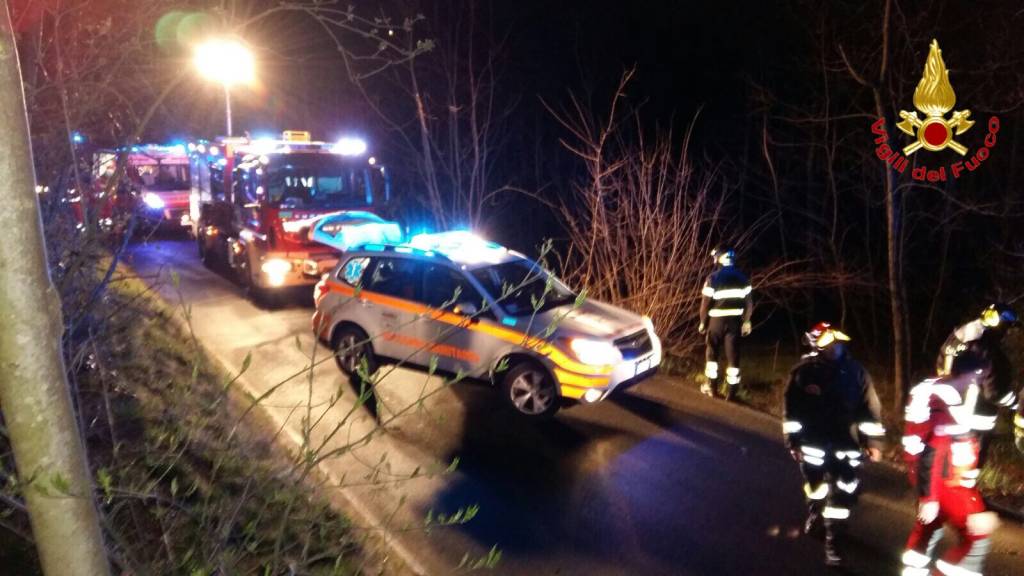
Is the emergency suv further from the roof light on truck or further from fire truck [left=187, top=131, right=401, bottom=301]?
the roof light on truck

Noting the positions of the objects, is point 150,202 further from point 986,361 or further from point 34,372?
point 986,361

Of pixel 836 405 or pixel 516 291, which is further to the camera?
pixel 516 291

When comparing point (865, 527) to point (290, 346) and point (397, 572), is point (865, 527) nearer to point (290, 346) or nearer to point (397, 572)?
point (397, 572)

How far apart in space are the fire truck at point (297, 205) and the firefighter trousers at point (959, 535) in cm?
847

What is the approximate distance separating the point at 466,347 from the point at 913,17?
6.41 meters

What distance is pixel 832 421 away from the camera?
4.62m

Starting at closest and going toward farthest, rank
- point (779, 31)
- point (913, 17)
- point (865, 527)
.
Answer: point (865, 527) < point (913, 17) < point (779, 31)

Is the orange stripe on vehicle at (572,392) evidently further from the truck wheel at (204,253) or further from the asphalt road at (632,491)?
the truck wheel at (204,253)

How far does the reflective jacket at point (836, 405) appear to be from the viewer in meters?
4.57

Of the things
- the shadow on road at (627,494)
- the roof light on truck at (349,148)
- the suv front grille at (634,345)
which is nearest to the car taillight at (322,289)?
the shadow on road at (627,494)

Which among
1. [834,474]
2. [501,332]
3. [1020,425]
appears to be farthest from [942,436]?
[501,332]

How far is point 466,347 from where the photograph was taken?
7309mm

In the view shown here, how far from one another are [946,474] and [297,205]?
32.3 feet

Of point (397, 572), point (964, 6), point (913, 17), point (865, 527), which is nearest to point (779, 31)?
point (964, 6)
